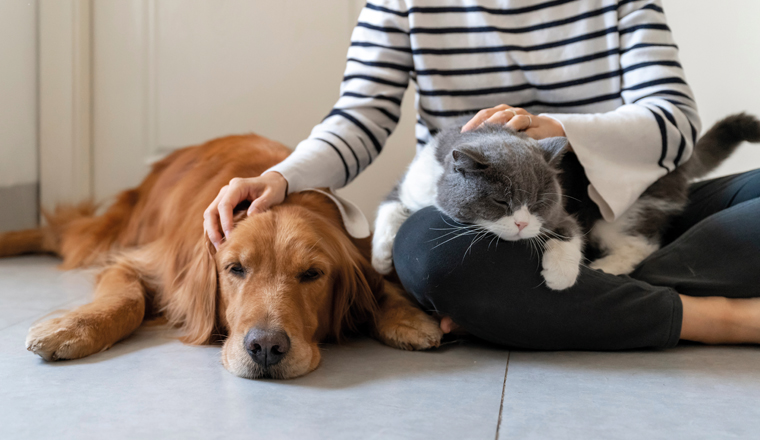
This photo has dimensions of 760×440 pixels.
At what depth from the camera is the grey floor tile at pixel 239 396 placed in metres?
0.98

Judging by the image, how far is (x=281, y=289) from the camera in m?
1.37

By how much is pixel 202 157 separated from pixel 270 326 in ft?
3.51

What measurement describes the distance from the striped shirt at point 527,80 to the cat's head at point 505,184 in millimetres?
251

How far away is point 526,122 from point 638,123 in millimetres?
312

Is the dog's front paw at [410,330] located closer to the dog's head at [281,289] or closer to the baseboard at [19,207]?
the dog's head at [281,289]

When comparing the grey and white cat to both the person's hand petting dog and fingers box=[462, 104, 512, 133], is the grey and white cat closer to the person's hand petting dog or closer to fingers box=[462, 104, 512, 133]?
fingers box=[462, 104, 512, 133]

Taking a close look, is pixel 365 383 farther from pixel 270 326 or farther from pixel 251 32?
pixel 251 32

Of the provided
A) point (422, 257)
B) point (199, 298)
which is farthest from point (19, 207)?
point (422, 257)

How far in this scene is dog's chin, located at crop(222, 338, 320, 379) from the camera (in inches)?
49.1

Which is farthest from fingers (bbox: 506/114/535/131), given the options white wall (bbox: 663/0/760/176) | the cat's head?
white wall (bbox: 663/0/760/176)

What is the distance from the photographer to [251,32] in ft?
9.83

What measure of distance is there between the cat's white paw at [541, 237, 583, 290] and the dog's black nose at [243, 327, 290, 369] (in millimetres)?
615

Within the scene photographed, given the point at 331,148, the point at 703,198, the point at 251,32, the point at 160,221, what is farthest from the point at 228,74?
the point at 703,198

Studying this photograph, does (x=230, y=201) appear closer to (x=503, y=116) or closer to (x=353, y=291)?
(x=353, y=291)
